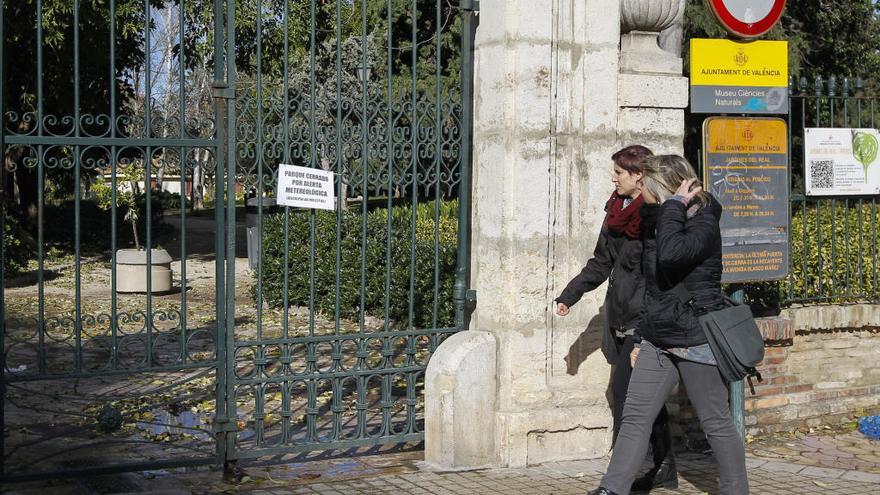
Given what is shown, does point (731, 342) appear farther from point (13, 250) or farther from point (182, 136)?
point (13, 250)

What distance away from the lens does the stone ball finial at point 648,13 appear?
705cm

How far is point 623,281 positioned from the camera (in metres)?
6.12

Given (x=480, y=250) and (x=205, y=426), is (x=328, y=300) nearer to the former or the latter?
(x=205, y=426)

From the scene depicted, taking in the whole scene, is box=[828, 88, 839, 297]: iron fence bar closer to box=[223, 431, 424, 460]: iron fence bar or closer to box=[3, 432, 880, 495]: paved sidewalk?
box=[3, 432, 880, 495]: paved sidewalk

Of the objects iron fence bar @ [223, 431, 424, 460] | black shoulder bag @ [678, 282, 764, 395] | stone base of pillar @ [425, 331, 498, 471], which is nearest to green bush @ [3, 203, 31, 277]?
iron fence bar @ [223, 431, 424, 460]

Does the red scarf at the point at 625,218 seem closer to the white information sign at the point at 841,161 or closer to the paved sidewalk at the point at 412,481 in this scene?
the paved sidewalk at the point at 412,481

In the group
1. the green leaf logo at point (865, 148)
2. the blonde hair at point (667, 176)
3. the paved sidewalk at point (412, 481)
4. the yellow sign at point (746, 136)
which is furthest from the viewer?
the green leaf logo at point (865, 148)

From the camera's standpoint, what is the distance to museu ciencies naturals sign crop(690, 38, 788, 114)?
272 inches

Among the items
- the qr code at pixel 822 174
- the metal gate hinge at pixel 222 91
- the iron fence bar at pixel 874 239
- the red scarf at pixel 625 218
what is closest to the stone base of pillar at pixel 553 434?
the red scarf at pixel 625 218

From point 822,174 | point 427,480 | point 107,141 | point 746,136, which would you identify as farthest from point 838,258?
point 107,141

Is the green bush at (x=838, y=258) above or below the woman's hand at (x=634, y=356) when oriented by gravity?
above

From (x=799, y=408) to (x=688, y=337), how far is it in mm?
3270

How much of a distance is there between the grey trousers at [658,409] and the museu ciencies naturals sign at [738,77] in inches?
80.7

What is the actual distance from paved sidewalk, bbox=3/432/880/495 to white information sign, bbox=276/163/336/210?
161 cm
